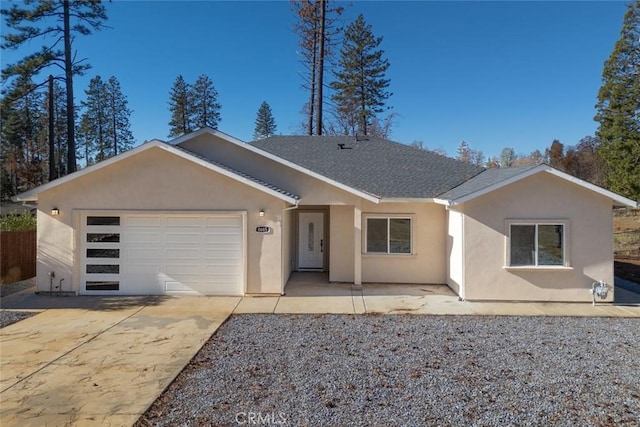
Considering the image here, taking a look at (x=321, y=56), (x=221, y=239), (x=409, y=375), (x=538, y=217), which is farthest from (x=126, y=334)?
(x=321, y=56)

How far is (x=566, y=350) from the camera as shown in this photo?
6660mm

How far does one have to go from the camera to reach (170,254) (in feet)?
34.4

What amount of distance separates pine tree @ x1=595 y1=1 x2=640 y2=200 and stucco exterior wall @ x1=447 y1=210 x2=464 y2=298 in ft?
78.0

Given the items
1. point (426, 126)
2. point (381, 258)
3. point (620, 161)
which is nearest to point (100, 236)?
point (381, 258)

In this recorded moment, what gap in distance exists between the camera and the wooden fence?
38.9 ft

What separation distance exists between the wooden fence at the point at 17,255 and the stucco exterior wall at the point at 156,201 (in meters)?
2.73

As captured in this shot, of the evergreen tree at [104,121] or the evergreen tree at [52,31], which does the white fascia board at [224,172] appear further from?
the evergreen tree at [104,121]

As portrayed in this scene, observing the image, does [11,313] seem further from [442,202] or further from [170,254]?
[442,202]

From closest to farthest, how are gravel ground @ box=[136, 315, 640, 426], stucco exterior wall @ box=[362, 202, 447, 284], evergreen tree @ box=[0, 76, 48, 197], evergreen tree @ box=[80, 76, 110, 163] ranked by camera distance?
gravel ground @ box=[136, 315, 640, 426] < stucco exterior wall @ box=[362, 202, 447, 284] < evergreen tree @ box=[0, 76, 48, 197] < evergreen tree @ box=[80, 76, 110, 163]

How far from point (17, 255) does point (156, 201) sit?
6.14 m

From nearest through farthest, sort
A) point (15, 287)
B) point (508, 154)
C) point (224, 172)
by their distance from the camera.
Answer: point (224, 172), point (15, 287), point (508, 154)

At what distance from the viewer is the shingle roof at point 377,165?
41.4 feet

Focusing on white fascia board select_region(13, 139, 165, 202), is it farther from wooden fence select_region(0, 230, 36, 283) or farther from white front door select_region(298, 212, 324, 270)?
white front door select_region(298, 212, 324, 270)

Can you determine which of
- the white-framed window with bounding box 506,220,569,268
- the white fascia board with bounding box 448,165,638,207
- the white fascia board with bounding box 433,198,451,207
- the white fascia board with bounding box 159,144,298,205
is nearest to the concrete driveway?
the white fascia board with bounding box 159,144,298,205
